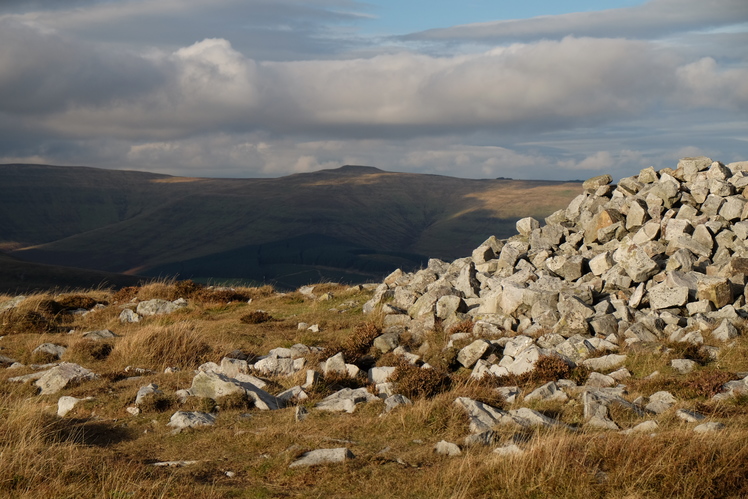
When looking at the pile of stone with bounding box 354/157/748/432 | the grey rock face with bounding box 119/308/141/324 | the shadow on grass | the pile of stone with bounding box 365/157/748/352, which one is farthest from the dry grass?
the grey rock face with bounding box 119/308/141/324

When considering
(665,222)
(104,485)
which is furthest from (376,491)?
(665,222)

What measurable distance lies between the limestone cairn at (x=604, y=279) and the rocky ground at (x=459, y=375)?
8 cm

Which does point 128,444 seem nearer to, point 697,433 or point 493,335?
point 697,433

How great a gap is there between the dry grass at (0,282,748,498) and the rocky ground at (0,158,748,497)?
0.14 feet

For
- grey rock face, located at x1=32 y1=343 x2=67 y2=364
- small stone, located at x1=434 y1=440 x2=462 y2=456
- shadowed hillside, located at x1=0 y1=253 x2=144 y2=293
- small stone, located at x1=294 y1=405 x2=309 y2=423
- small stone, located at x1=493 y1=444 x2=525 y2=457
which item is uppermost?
small stone, located at x1=493 y1=444 x2=525 y2=457

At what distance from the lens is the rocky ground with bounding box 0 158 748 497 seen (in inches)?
338

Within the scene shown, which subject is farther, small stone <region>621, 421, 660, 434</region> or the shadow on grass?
the shadow on grass

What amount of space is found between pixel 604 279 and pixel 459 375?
6882mm

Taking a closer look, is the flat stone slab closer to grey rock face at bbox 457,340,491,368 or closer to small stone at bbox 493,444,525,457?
small stone at bbox 493,444,525,457

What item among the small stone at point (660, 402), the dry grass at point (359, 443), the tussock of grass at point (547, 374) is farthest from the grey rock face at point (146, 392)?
the small stone at point (660, 402)

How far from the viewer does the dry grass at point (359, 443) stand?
8125 millimetres

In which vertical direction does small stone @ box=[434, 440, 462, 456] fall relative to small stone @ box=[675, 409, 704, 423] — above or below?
below

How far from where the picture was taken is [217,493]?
8.19m

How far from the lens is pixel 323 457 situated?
378 inches
